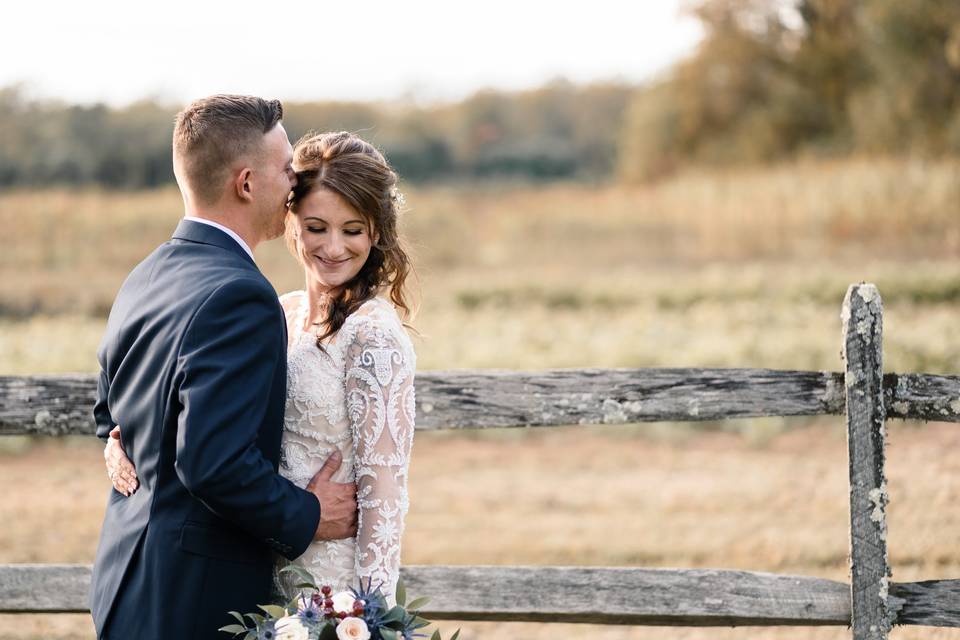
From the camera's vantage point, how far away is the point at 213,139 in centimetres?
273

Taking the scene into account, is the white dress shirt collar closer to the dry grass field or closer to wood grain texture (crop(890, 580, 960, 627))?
the dry grass field

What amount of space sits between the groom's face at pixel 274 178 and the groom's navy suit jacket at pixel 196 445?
0.49 feet

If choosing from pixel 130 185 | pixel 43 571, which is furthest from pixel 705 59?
pixel 43 571

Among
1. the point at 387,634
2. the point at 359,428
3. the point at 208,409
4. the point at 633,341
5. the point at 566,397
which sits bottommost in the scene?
the point at 633,341

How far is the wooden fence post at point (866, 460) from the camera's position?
3.77m

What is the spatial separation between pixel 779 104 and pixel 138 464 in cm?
4206

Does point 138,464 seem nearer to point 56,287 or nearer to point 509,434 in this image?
point 509,434

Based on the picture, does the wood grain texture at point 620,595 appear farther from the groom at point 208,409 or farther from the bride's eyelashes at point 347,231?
the bride's eyelashes at point 347,231

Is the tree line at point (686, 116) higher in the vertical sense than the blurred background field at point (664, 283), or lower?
Result: higher

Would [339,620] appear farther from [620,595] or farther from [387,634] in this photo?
[620,595]

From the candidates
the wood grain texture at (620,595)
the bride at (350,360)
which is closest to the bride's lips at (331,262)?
the bride at (350,360)

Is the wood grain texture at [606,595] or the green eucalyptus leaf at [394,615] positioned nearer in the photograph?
the green eucalyptus leaf at [394,615]

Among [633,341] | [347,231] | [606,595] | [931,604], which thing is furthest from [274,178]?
[633,341]

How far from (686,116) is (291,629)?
4496 centimetres
